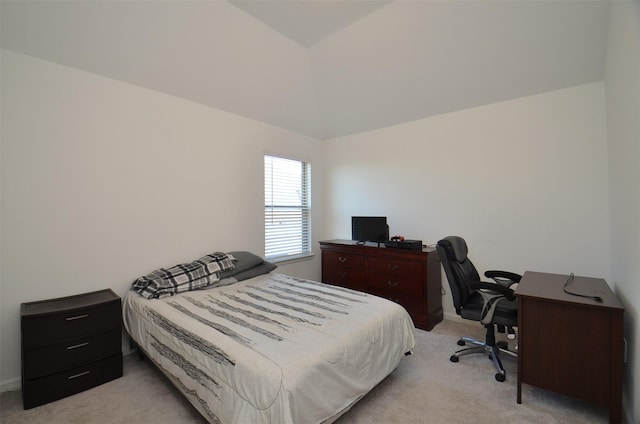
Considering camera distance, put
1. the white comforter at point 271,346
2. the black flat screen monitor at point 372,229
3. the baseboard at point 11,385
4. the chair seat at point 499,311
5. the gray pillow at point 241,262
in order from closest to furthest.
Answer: the white comforter at point 271,346, the baseboard at point 11,385, the chair seat at point 499,311, the gray pillow at point 241,262, the black flat screen monitor at point 372,229

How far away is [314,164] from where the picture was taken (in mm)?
4688

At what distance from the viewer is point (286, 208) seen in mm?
4250

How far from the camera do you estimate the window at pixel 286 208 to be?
401cm

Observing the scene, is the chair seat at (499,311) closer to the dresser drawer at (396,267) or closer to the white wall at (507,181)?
the dresser drawer at (396,267)

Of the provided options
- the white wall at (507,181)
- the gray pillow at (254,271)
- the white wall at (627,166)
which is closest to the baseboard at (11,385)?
the gray pillow at (254,271)

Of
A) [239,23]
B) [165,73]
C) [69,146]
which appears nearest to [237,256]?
[69,146]

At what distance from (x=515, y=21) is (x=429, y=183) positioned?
1826mm

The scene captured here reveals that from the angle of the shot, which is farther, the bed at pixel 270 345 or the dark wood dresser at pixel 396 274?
the dark wood dresser at pixel 396 274

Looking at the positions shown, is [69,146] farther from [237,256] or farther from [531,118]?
[531,118]

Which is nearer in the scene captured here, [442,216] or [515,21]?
[515,21]

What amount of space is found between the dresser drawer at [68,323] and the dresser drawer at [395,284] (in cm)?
270

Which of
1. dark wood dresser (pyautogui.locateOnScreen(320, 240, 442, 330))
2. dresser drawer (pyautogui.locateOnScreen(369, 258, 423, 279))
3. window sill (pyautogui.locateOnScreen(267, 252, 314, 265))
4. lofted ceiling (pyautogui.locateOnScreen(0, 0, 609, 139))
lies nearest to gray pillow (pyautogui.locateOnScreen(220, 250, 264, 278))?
window sill (pyautogui.locateOnScreen(267, 252, 314, 265))

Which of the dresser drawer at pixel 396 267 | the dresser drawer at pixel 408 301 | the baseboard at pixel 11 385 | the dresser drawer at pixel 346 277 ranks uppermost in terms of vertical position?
the dresser drawer at pixel 396 267

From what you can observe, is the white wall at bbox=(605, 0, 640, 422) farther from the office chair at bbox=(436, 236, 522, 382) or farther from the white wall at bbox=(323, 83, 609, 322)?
the office chair at bbox=(436, 236, 522, 382)
